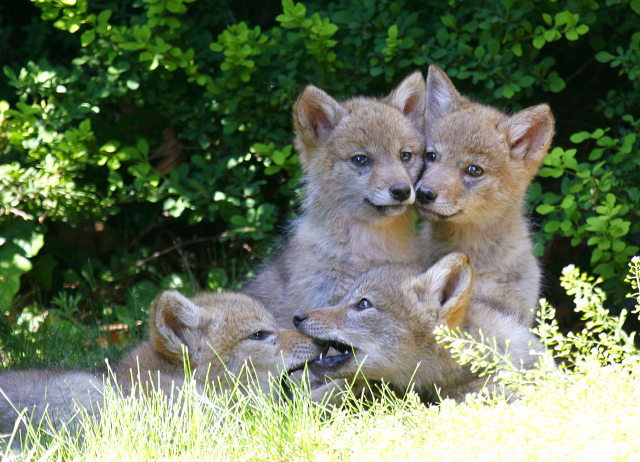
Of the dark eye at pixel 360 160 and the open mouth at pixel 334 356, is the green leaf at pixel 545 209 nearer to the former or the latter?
the dark eye at pixel 360 160

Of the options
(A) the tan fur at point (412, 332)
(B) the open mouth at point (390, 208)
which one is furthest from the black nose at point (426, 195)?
(A) the tan fur at point (412, 332)

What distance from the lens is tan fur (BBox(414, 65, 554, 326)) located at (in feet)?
14.9

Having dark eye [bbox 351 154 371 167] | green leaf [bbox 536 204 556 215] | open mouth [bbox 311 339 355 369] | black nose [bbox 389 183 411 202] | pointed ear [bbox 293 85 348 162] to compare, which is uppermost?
pointed ear [bbox 293 85 348 162]

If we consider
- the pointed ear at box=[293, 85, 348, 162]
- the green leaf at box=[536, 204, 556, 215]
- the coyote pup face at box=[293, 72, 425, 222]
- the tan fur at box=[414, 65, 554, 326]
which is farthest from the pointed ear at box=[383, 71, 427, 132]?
the green leaf at box=[536, 204, 556, 215]

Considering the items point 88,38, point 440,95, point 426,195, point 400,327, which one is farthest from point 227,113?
point 400,327

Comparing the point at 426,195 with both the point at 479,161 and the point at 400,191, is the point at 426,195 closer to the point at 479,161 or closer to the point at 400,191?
the point at 400,191

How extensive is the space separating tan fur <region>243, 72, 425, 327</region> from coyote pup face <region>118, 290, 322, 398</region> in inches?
18.1

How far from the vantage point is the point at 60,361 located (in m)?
4.84

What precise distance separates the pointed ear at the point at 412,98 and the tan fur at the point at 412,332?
1401 millimetres

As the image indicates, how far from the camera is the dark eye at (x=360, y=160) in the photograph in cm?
465

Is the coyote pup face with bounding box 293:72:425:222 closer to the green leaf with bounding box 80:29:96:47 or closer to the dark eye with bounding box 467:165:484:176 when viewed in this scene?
the dark eye with bounding box 467:165:484:176

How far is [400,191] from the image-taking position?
4324 millimetres

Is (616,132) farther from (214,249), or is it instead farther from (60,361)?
(60,361)

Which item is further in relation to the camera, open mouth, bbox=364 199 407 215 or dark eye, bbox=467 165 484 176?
dark eye, bbox=467 165 484 176
